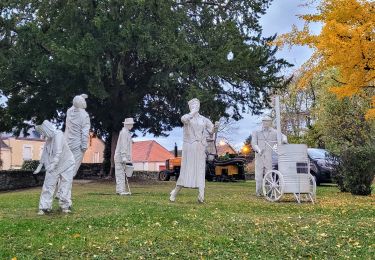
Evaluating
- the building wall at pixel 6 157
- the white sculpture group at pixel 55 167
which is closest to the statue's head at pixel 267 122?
the white sculpture group at pixel 55 167

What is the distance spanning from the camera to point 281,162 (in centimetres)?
1264

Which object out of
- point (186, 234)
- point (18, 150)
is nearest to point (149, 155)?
point (18, 150)

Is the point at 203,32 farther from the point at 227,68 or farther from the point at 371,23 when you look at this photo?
the point at 371,23

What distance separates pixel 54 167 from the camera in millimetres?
9250

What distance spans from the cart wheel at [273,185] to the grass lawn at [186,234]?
7.41 feet

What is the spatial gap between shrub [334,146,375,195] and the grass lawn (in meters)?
4.48

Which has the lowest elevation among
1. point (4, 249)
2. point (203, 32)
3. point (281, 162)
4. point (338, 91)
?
point (4, 249)

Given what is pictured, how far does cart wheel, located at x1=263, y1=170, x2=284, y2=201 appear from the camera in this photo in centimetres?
1249

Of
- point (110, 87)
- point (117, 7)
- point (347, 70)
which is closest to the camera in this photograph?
point (347, 70)

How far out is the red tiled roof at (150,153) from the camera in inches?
3167

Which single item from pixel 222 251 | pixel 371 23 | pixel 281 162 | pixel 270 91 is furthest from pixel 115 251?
pixel 270 91

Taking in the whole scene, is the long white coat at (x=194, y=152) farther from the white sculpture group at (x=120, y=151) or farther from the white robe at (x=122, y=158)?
the white robe at (x=122, y=158)

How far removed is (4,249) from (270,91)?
21011 millimetres

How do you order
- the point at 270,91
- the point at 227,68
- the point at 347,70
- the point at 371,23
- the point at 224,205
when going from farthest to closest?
1. the point at 270,91
2. the point at 227,68
3. the point at 347,70
4. the point at 371,23
5. the point at 224,205
